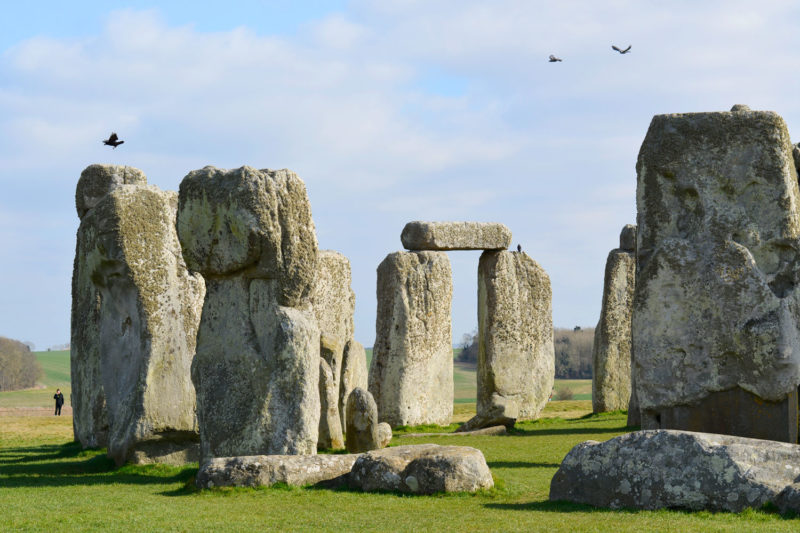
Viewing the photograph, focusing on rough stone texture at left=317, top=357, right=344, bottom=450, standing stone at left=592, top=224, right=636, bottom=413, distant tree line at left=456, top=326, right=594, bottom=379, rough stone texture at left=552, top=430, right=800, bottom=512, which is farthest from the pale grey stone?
distant tree line at left=456, top=326, right=594, bottom=379

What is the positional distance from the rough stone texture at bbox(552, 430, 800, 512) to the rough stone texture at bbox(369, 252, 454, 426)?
1371 cm

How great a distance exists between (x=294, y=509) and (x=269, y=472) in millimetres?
1137

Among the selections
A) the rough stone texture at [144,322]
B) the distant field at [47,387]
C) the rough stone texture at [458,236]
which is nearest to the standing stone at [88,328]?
the rough stone texture at [144,322]

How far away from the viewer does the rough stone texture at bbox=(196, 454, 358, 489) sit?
1099 cm

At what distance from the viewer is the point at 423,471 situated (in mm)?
10656

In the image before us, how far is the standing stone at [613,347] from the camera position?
25.3 meters

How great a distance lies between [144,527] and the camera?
9188 mm

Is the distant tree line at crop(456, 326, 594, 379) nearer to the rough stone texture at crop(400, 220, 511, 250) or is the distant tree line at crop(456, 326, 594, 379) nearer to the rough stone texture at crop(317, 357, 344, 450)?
the rough stone texture at crop(400, 220, 511, 250)

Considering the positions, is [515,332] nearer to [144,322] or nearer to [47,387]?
[144,322]

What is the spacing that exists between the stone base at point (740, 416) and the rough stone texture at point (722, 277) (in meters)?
0.01

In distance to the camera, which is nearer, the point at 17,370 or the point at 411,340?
the point at 411,340

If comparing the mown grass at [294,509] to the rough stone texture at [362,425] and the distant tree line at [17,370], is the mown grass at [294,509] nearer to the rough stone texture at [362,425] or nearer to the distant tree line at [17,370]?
the rough stone texture at [362,425]

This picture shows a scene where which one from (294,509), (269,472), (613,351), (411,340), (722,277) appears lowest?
(294,509)

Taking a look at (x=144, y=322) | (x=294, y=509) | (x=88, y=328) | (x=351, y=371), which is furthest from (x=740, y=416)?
(x=88, y=328)
